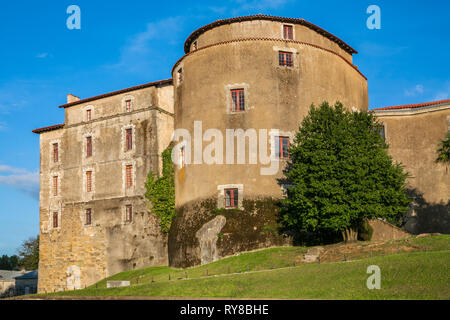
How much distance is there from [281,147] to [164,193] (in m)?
9.77

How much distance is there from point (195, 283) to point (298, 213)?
27.1ft

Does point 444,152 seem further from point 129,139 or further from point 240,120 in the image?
point 129,139

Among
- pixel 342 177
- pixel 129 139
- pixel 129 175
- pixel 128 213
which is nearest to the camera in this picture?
pixel 342 177

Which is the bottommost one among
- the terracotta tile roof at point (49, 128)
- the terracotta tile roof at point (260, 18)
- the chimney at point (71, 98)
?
the terracotta tile roof at point (49, 128)

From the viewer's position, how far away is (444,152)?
35906mm

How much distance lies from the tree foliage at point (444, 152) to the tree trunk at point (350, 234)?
9.88 m

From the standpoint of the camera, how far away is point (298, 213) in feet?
94.5

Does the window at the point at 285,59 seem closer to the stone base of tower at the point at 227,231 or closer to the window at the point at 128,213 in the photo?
the stone base of tower at the point at 227,231

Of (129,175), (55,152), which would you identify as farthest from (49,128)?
(129,175)

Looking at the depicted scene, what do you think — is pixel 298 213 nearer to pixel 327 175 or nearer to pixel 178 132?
pixel 327 175

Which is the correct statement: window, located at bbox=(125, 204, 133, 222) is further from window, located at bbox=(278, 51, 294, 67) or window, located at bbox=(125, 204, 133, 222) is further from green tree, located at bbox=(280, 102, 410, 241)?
window, located at bbox=(278, 51, 294, 67)

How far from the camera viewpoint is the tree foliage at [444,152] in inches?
1352

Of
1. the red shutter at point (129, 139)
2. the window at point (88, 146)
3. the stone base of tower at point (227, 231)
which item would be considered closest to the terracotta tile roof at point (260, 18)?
the red shutter at point (129, 139)

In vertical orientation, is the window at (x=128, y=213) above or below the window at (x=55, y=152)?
below
